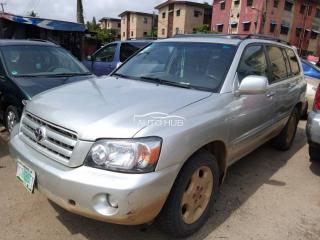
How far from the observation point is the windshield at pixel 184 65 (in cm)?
321

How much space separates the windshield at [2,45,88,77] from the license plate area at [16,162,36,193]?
2653mm

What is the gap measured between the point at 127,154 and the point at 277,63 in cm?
300

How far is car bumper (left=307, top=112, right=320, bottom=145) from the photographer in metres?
3.85

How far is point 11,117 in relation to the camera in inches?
189

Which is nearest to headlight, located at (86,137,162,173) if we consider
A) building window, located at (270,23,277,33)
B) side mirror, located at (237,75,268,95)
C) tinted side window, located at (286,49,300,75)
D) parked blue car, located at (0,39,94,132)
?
side mirror, located at (237,75,268,95)

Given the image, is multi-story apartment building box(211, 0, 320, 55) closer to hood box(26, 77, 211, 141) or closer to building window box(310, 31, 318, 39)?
building window box(310, 31, 318, 39)

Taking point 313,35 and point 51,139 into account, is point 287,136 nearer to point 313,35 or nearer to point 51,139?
point 51,139

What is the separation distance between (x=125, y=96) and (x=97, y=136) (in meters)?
0.72

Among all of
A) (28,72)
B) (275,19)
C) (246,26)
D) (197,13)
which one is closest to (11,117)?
(28,72)

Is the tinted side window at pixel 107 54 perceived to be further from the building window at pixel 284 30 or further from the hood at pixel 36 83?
the building window at pixel 284 30

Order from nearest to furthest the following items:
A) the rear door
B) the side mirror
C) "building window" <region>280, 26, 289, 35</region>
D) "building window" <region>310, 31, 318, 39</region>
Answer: the side mirror → the rear door → "building window" <region>280, 26, 289, 35</region> → "building window" <region>310, 31, 318, 39</region>

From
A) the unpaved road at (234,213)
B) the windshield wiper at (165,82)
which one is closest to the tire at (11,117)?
the unpaved road at (234,213)

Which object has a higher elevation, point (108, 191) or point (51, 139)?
point (51, 139)

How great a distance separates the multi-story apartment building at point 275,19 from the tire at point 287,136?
3035cm
